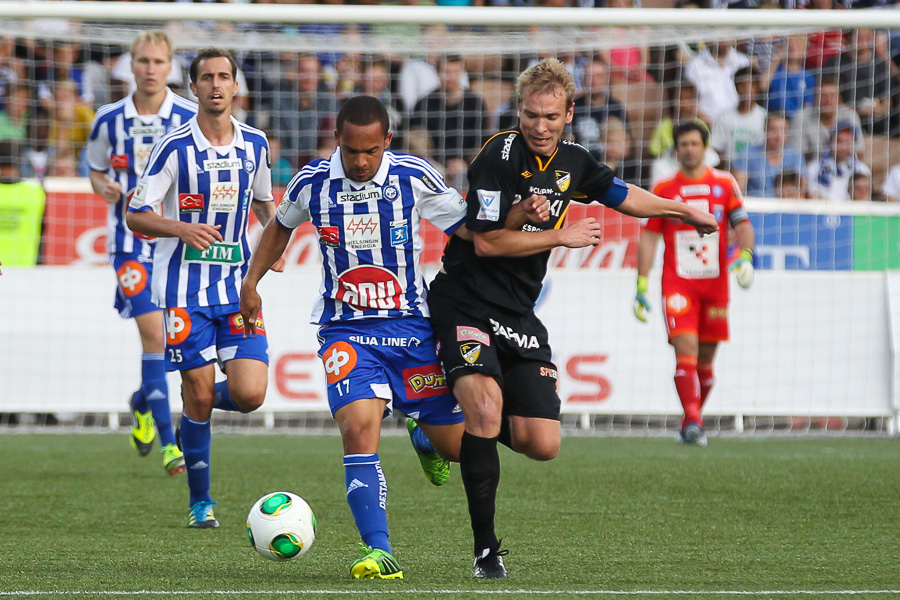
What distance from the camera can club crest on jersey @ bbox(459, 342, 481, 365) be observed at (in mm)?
4941

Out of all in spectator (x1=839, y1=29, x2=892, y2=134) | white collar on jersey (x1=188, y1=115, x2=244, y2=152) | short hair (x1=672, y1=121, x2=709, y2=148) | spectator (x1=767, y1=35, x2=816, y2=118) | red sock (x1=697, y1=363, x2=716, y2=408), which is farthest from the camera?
spectator (x1=767, y1=35, x2=816, y2=118)

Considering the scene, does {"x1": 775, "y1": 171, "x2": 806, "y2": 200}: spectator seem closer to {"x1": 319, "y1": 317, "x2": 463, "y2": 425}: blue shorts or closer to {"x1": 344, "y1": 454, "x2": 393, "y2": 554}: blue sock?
{"x1": 319, "y1": 317, "x2": 463, "y2": 425}: blue shorts

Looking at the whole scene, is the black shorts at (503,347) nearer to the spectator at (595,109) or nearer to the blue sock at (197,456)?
the blue sock at (197,456)

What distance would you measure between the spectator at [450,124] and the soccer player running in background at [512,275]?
7992mm

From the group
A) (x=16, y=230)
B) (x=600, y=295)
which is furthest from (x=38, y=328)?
(x=600, y=295)

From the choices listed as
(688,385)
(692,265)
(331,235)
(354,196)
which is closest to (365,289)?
(331,235)

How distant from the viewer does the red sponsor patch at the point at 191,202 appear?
6.47m

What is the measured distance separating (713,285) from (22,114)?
7.47 metres

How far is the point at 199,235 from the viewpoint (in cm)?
594

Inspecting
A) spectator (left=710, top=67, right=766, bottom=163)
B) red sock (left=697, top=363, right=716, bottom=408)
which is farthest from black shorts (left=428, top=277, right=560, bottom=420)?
spectator (left=710, top=67, right=766, bottom=163)

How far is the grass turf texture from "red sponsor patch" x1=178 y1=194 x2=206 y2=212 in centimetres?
155

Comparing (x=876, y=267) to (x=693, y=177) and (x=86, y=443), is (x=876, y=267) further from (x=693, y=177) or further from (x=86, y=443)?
(x=86, y=443)

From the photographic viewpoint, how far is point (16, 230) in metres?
12.2

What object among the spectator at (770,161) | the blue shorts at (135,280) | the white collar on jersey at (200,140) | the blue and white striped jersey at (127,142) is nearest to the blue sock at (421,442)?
the white collar on jersey at (200,140)
